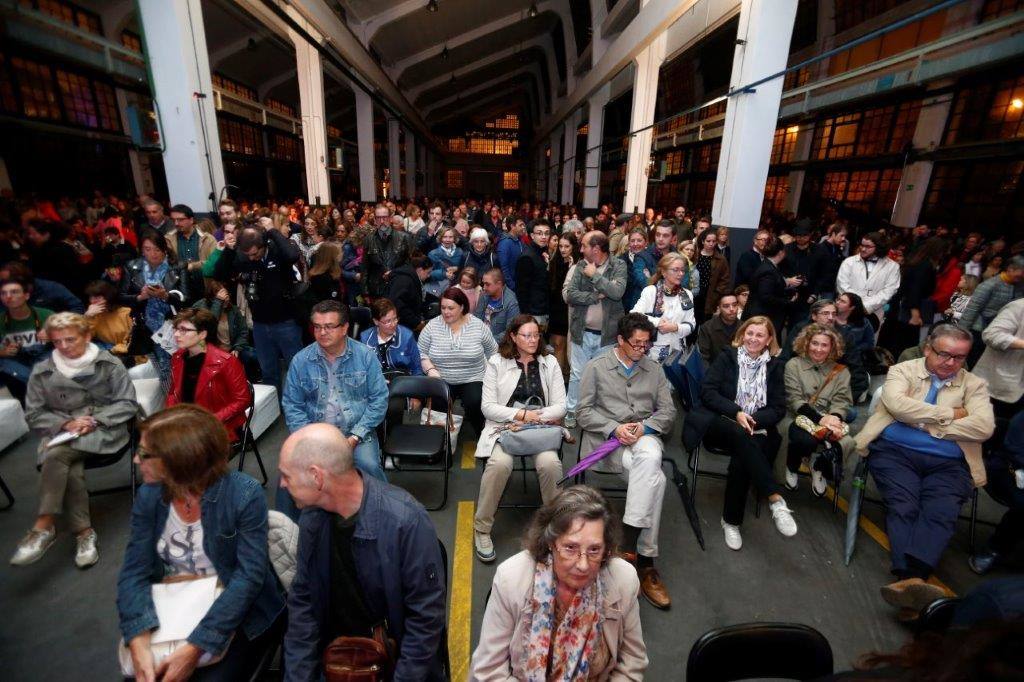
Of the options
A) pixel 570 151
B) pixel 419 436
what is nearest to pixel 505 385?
pixel 419 436

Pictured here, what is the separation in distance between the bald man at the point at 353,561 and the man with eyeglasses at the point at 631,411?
155 centimetres

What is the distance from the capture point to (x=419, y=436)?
3.47 metres

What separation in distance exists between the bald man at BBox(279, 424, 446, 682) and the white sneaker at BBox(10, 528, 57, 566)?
241 cm

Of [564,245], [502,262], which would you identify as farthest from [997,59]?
[502,262]

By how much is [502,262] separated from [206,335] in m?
3.84

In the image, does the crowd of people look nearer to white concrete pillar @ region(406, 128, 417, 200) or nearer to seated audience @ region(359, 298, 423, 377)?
seated audience @ region(359, 298, 423, 377)

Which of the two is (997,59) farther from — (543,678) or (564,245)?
(543,678)

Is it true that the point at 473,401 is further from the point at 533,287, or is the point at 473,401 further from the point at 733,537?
the point at 733,537

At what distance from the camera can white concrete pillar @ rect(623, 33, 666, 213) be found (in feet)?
34.9

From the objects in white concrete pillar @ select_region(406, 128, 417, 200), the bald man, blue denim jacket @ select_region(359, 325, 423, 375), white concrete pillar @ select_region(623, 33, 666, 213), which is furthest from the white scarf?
white concrete pillar @ select_region(406, 128, 417, 200)

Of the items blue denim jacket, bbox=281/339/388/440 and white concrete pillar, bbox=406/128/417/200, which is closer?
blue denim jacket, bbox=281/339/388/440

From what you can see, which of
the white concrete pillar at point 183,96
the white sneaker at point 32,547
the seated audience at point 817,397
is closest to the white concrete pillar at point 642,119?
the seated audience at point 817,397

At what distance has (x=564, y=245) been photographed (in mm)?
5555

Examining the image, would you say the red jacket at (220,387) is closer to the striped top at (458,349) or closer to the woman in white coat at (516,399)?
the striped top at (458,349)
